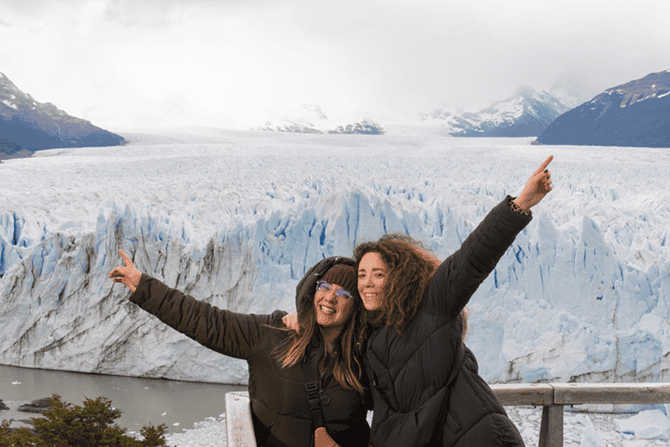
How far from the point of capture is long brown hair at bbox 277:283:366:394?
1.26m

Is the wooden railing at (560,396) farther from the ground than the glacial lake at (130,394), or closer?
farther from the ground

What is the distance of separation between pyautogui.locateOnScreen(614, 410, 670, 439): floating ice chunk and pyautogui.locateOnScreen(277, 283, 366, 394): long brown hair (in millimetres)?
4930

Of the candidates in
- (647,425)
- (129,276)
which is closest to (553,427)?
(129,276)

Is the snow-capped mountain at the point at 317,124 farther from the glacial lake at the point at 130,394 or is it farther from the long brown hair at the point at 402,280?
the long brown hair at the point at 402,280

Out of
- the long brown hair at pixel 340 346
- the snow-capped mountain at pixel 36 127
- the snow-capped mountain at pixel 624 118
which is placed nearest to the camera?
the long brown hair at pixel 340 346

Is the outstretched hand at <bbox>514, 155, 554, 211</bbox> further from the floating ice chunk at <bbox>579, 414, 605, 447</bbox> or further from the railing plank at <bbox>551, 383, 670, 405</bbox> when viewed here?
the floating ice chunk at <bbox>579, 414, 605, 447</bbox>

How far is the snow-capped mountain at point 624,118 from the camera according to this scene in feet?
38.1

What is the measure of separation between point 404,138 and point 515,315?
861 cm

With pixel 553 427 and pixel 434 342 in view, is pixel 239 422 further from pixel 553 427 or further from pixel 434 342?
pixel 553 427

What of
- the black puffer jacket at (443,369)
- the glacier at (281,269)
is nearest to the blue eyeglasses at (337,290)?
the black puffer jacket at (443,369)

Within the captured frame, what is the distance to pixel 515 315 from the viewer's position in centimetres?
584

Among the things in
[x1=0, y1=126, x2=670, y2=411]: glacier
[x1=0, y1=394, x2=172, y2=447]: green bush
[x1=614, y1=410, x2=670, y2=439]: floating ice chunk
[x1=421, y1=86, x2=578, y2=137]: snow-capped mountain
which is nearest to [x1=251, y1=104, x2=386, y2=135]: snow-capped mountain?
[x1=421, y1=86, x2=578, y2=137]: snow-capped mountain

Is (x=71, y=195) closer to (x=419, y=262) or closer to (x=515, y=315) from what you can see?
(x=515, y=315)

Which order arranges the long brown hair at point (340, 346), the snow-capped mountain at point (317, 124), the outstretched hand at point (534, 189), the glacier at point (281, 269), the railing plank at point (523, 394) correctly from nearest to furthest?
the outstretched hand at point (534, 189), the long brown hair at point (340, 346), the railing plank at point (523, 394), the glacier at point (281, 269), the snow-capped mountain at point (317, 124)
